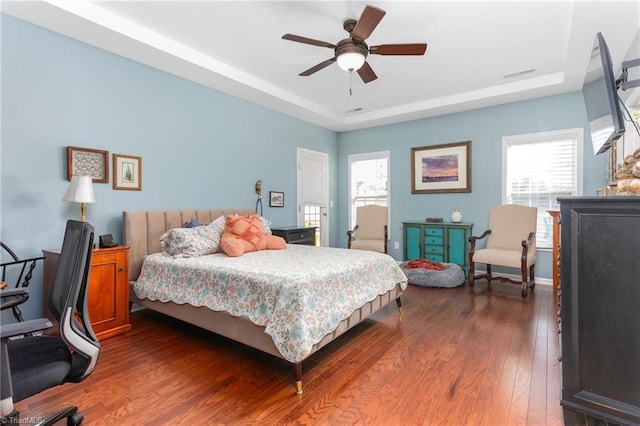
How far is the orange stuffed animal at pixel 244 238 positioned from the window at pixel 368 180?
3029 millimetres

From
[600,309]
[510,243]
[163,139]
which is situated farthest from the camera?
[510,243]

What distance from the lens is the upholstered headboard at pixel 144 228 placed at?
3156 mm

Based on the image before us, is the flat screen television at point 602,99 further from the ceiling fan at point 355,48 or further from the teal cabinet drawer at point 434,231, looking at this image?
the teal cabinet drawer at point 434,231

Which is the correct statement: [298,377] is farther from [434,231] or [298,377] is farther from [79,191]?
[434,231]

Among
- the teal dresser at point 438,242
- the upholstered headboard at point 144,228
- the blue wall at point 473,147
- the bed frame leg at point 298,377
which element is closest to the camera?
the bed frame leg at point 298,377

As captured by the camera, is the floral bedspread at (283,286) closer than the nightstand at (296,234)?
Yes

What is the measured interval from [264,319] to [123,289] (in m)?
1.61

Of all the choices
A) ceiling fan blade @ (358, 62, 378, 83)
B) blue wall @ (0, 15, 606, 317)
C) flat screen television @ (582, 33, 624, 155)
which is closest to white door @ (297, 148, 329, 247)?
blue wall @ (0, 15, 606, 317)

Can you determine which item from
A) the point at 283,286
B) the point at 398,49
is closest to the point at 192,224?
the point at 283,286

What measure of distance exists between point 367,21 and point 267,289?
6.75ft

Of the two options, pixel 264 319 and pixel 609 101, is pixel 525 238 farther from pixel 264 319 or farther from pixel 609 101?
pixel 264 319

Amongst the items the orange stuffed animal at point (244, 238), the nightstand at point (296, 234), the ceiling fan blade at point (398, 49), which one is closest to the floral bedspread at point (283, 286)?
the orange stuffed animal at point (244, 238)

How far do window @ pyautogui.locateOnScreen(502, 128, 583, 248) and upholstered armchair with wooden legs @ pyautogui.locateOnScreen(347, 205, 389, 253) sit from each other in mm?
1869

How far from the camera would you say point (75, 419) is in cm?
159
